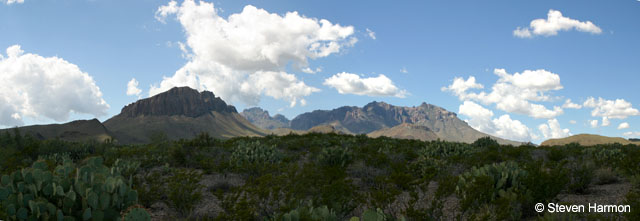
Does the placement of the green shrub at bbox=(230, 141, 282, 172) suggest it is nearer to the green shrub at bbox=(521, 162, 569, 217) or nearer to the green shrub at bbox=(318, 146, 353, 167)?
Answer: the green shrub at bbox=(318, 146, 353, 167)

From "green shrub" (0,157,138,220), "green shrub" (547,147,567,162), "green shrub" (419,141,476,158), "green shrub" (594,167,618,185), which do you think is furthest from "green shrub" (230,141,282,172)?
"green shrub" (547,147,567,162)

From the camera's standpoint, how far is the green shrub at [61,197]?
3.98 meters

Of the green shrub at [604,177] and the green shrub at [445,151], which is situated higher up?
the green shrub at [445,151]

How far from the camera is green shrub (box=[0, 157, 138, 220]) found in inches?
157

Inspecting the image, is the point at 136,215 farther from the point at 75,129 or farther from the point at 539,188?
the point at 75,129

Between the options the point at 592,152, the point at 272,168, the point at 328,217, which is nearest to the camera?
the point at 328,217

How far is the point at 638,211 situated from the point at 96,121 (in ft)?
626

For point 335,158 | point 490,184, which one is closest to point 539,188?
point 490,184

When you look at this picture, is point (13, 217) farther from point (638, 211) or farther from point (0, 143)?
point (0, 143)

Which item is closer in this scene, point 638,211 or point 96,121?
point 638,211

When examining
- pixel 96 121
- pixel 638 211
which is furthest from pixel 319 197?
pixel 96 121

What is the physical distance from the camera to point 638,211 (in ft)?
14.5

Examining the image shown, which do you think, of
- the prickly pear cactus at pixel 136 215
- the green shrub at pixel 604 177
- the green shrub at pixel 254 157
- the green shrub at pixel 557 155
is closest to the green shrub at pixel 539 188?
the green shrub at pixel 604 177

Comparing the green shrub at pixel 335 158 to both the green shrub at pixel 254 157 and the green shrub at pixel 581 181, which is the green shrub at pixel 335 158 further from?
the green shrub at pixel 581 181
